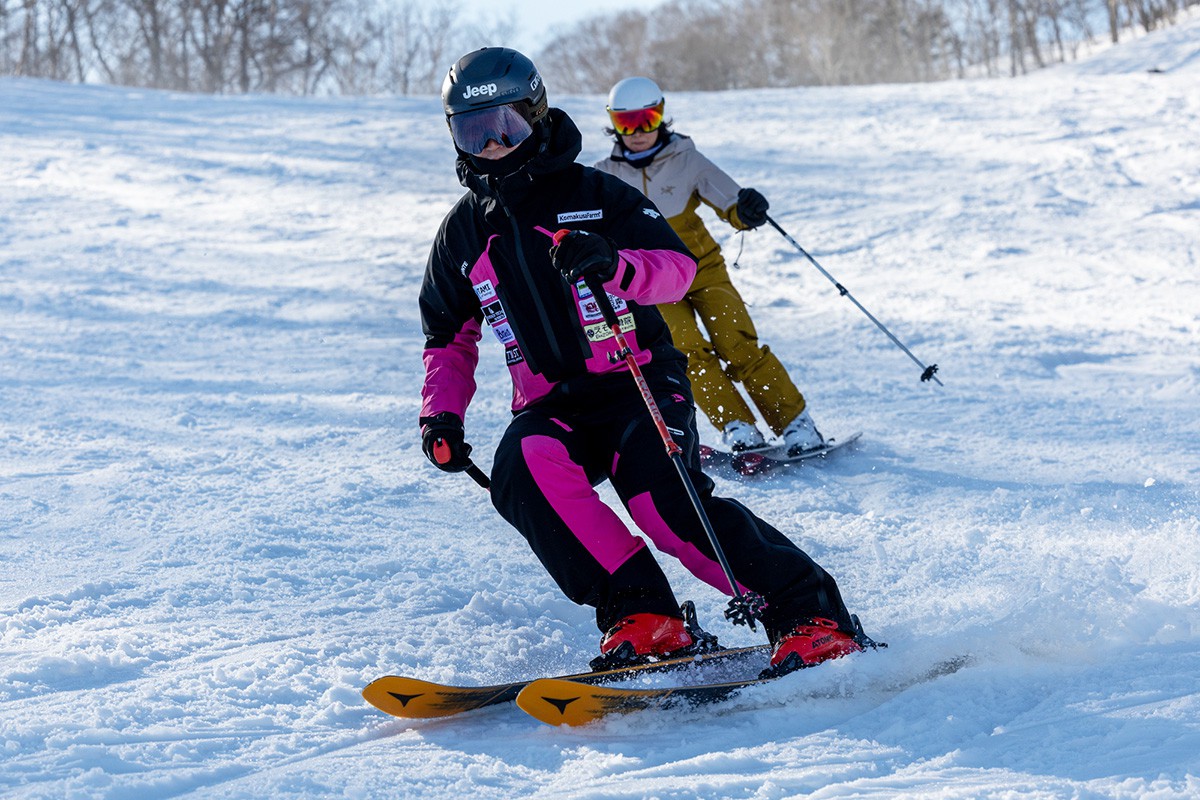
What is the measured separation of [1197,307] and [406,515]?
5.53 metres

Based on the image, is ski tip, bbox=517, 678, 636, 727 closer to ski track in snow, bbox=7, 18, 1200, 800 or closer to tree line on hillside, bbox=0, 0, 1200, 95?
ski track in snow, bbox=7, 18, 1200, 800

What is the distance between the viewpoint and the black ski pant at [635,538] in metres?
2.89

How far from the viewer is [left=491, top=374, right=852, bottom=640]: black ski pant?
9.48 feet

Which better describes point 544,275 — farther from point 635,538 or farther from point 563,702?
point 563,702

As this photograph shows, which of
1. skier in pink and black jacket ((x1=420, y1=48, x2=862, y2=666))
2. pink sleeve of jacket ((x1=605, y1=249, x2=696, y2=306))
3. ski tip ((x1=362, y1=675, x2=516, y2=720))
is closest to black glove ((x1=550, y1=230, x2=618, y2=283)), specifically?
skier in pink and black jacket ((x1=420, y1=48, x2=862, y2=666))

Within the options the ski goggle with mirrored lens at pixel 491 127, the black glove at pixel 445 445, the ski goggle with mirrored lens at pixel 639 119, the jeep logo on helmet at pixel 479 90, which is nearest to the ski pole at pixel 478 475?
the black glove at pixel 445 445

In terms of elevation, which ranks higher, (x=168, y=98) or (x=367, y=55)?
(x=367, y=55)

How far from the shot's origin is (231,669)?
292 cm

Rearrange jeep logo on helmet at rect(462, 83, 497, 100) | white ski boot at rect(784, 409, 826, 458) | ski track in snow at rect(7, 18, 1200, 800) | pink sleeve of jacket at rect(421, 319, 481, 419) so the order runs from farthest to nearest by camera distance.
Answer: white ski boot at rect(784, 409, 826, 458) < pink sleeve of jacket at rect(421, 319, 481, 419) < jeep logo on helmet at rect(462, 83, 497, 100) < ski track in snow at rect(7, 18, 1200, 800)

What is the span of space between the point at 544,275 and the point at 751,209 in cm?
223

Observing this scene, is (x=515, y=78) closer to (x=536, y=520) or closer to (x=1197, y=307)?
(x=536, y=520)

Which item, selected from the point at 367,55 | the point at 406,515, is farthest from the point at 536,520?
the point at 367,55

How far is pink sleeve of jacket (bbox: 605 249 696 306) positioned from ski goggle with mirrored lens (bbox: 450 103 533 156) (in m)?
0.43

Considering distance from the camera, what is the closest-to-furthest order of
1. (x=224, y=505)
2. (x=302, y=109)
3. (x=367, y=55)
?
(x=224, y=505) < (x=302, y=109) < (x=367, y=55)
